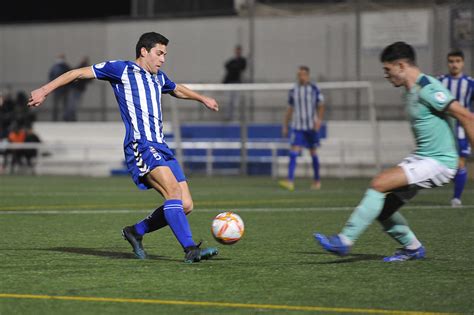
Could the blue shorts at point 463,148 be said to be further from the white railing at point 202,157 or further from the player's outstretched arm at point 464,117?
the white railing at point 202,157

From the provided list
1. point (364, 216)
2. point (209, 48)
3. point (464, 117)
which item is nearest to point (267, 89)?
point (209, 48)

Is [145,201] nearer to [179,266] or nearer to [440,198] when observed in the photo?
[440,198]

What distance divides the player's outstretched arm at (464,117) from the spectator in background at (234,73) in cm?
1802

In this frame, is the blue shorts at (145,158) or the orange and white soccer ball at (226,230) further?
the orange and white soccer ball at (226,230)

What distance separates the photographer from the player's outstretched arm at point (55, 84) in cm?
783

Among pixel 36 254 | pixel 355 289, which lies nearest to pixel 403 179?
pixel 355 289

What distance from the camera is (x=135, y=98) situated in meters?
8.38

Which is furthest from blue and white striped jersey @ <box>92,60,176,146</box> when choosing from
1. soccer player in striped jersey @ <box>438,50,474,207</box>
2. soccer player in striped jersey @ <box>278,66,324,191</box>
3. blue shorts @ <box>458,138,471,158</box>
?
soccer player in striped jersey @ <box>278,66,324,191</box>

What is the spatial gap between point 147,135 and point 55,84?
846mm

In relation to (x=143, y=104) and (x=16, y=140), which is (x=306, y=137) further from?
(x=143, y=104)

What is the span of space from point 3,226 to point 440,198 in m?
7.50

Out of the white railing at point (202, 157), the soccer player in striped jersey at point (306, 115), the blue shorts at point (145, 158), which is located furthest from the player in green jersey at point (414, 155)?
the white railing at point (202, 157)

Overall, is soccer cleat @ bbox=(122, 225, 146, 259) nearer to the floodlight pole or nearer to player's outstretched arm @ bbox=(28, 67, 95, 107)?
player's outstretched arm @ bbox=(28, 67, 95, 107)

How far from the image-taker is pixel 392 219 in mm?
8008
